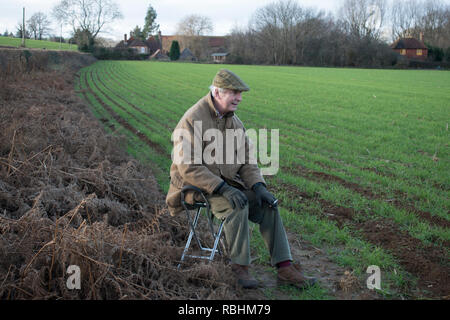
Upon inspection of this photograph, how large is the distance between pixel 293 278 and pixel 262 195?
88cm

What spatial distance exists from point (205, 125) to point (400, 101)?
18084 millimetres

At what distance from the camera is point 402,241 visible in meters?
5.02

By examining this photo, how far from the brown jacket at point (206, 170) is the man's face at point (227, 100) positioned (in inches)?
2.9

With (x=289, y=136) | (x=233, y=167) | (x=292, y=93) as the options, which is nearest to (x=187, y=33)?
(x=292, y=93)

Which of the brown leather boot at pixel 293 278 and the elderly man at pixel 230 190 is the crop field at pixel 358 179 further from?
the elderly man at pixel 230 190

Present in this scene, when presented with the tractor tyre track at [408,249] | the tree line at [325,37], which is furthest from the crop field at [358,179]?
the tree line at [325,37]

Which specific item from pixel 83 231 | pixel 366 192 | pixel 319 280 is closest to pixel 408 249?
pixel 319 280

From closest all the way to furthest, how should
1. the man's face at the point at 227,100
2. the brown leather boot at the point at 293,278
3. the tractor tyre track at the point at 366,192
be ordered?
the brown leather boot at the point at 293,278
the man's face at the point at 227,100
the tractor tyre track at the point at 366,192

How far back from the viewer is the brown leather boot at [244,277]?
12.5ft

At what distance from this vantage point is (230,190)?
376cm

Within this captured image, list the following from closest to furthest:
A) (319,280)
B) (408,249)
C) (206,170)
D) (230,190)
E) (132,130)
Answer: (230,190), (206,170), (319,280), (408,249), (132,130)

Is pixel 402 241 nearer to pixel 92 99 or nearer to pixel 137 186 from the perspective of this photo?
pixel 137 186

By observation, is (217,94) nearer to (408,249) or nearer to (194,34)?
(408,249)

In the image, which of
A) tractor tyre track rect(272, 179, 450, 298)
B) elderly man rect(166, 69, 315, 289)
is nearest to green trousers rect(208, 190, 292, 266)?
elderly man rect(166, 69, 315, 289)
